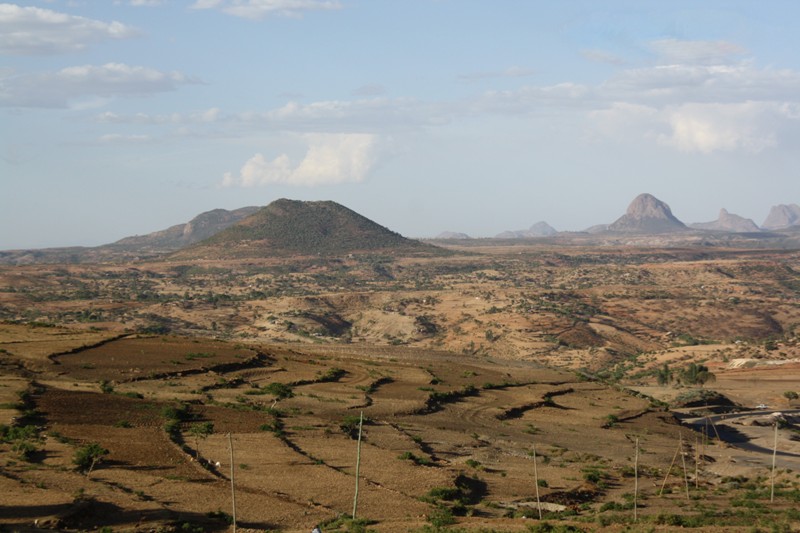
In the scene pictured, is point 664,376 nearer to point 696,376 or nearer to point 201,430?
point 696,376

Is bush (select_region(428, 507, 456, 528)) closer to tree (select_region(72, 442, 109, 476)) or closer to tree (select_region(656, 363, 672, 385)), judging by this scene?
tree (select_region(72, 442, 109, 476))

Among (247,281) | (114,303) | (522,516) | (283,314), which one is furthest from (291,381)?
(247,281)

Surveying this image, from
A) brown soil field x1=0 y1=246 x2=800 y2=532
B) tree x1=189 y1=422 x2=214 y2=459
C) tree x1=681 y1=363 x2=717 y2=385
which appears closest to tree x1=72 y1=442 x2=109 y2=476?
brown soil field x1=0 y1=246 x2=800 y2=532

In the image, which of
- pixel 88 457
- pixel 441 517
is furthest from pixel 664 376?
pixel 88 457

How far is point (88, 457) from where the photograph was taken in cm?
3041

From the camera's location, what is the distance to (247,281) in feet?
529

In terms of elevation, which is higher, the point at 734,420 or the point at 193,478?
the point at 193,478

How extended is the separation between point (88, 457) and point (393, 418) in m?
19.6

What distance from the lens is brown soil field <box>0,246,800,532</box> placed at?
91.0ft

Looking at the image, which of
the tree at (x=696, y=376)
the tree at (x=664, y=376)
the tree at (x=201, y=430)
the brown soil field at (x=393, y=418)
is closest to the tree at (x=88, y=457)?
the brown soil field at (x=393, y=418)

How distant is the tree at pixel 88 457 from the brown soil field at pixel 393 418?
286 mm

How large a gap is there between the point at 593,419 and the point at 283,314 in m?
59.7

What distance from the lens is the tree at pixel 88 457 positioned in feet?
97.7

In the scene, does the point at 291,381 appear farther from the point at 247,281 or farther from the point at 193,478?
the point at 247,281
